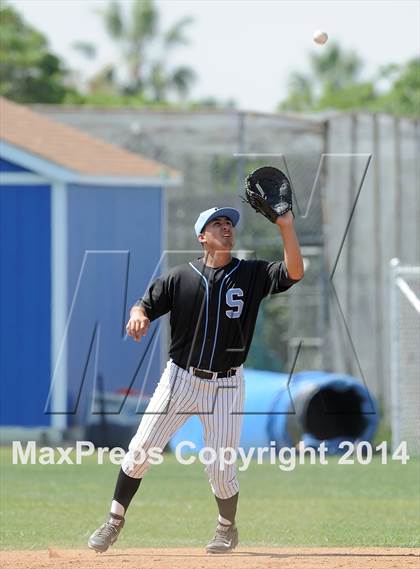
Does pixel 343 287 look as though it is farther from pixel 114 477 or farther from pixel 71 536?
pixel 71 536

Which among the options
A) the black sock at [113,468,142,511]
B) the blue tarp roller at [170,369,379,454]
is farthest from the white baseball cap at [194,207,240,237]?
the blue tarp roller at [170,369,379,454]

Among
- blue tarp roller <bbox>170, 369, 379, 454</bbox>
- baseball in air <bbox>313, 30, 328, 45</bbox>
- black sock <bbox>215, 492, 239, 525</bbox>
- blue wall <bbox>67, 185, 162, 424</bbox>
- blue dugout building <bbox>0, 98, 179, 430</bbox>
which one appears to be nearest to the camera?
black sock <bbox>215, 492, 239, 525</bbox>

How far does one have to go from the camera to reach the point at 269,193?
7.97 m

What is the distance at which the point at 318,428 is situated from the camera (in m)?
15.8

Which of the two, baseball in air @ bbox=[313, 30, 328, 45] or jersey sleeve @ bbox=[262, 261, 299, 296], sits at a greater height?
baseball in air @ bbox=[313, 30, 328, 45]

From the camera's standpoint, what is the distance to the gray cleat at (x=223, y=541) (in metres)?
8.37

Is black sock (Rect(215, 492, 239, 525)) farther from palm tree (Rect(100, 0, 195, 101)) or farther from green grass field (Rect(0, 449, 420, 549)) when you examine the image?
palm tree (Rect(100, 0, 195, 101))

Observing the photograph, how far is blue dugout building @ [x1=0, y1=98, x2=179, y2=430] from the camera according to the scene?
54.1 feet

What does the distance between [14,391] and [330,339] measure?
5242mm

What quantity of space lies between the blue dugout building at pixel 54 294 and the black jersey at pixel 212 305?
811 centimetres

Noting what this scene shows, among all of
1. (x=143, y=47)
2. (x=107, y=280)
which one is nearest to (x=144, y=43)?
A: (x=143, y=47)

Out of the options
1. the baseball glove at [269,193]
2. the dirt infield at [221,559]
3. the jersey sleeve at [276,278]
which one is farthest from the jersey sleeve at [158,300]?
the dirt infield at [221,559]

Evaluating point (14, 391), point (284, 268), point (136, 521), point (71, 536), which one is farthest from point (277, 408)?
point (284, 268)

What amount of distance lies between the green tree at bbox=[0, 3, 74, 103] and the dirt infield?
30044mm
